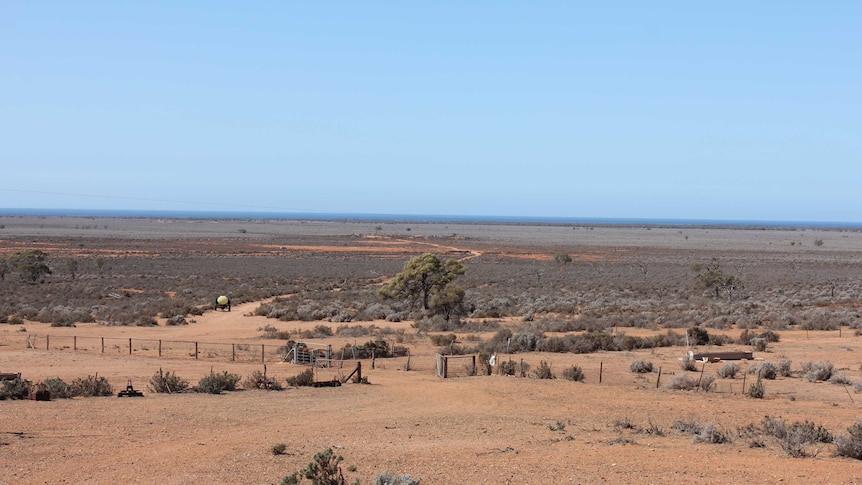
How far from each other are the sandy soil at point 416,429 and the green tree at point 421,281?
16.5 metres

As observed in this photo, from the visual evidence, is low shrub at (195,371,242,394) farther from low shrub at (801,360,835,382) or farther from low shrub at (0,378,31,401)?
low shrub at (801,360,835,382)

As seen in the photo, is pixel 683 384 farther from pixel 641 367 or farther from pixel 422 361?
pixel 422 361

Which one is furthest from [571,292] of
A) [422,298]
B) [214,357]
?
[214,357]

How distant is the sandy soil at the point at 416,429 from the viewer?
1142 centimetres

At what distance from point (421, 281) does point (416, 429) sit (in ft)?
83.9

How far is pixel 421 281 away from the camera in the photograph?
40188 mm

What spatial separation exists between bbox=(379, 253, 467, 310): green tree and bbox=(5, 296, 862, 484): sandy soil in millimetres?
16525

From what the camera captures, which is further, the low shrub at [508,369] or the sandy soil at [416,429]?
the low shrub at [508,369]

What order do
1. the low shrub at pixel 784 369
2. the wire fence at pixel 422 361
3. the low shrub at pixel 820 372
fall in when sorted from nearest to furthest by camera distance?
the low shrub at pixel 820 372
the wire fence at pixel 422 361
the low shrub at pixel 784 369

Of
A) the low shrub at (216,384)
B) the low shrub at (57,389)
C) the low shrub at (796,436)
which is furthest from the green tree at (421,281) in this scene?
the low shrub at (796,436)

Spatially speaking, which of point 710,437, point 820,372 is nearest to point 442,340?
point 820,372

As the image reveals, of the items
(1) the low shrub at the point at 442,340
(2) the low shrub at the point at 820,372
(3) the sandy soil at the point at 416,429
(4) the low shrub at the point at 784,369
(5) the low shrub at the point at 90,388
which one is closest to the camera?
(3) the sandy soil at the point at 416,429

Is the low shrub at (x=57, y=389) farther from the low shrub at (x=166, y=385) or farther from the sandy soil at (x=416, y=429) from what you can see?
the low shrub at (x=166, y=385)

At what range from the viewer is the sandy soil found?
11.4m
